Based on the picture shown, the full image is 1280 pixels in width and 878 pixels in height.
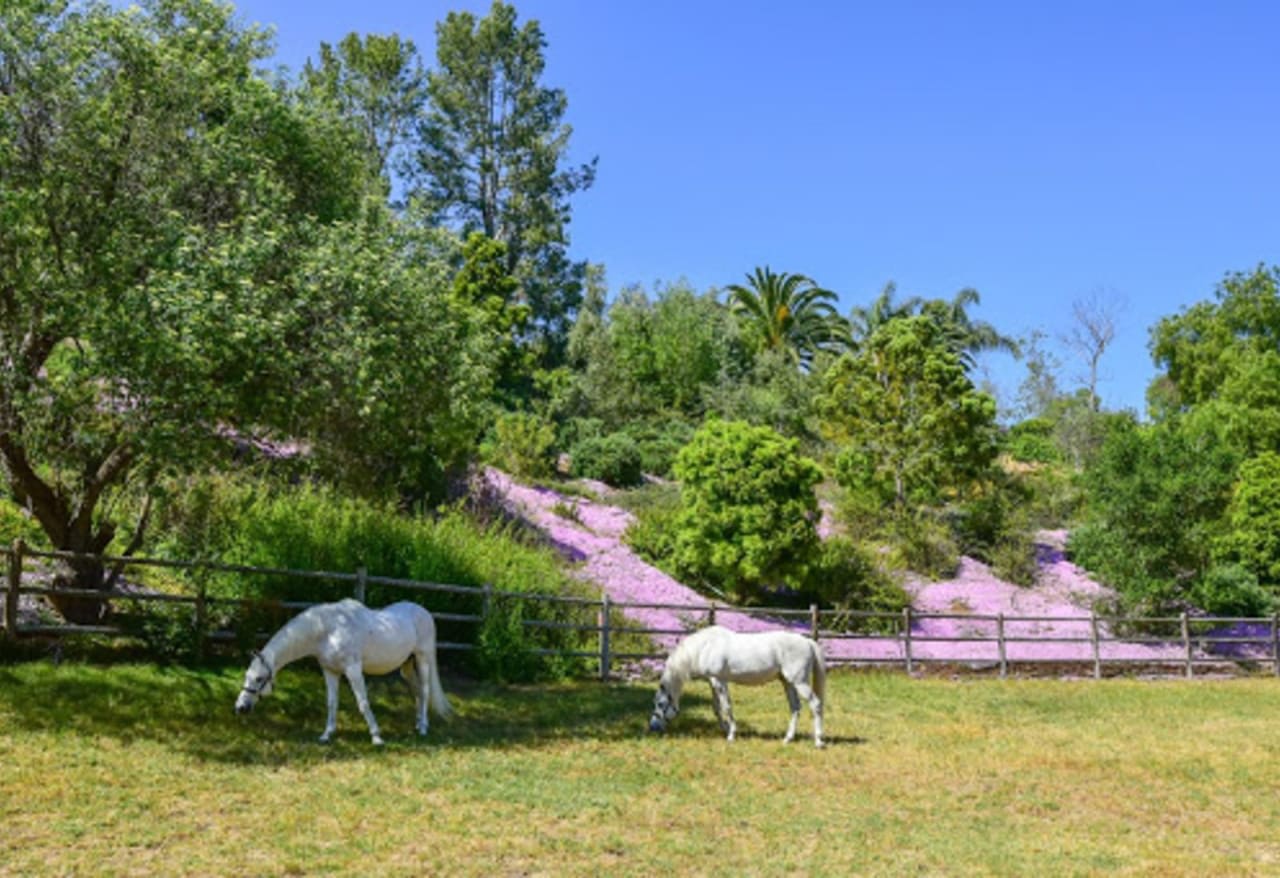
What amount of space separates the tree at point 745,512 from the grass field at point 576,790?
24.8 ft

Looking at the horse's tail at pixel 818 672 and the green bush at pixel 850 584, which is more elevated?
the green bush at pixel 850 584

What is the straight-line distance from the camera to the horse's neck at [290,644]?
32.9 feet

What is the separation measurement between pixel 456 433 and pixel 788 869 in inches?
490

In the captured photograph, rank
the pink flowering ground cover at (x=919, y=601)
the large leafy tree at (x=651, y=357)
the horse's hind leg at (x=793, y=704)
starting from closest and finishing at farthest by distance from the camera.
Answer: the horse's hind leg at (x=793, y=704), the pink flowering ground cover at (x=919, y=601), the large leafy tree at (x=651, y=357)

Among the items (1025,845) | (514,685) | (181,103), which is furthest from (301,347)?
(1025,845)

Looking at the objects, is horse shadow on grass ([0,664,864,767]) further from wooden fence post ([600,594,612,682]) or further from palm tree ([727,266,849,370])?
palm tree ([727,266,849,370])

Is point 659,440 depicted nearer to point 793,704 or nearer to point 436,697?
point 793,704

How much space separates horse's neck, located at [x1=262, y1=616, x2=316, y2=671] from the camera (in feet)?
32.9

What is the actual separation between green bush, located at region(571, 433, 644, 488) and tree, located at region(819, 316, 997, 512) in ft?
19.1

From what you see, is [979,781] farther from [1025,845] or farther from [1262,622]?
[1262,622]

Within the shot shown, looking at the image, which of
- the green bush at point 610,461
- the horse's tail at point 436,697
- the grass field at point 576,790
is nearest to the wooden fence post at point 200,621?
the grass field at point 576,790

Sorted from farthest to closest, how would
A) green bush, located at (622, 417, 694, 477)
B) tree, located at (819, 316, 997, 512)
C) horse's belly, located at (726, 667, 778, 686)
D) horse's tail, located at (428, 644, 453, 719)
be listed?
green bush, located at (622, 417, 694, 477) < tree, located at (819, 316, 997, 512) < horse's belly, located at (726, 667, 778, 686) < horse's tail, located at (428, 644, 453, 719)

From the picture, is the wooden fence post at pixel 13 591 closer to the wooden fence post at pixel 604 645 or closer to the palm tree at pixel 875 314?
the wooden fence post at pixel 604 645

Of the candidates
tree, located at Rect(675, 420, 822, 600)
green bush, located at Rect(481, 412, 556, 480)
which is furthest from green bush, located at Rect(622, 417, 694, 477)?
tree, located at Rect(675, 420, 822, 600)
